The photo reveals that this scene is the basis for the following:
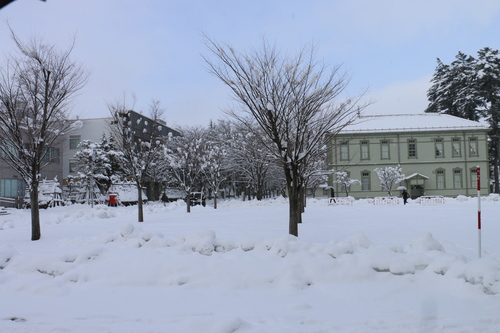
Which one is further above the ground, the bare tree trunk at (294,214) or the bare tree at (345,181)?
the bare tree at (345,181)

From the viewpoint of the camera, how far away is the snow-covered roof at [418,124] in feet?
152

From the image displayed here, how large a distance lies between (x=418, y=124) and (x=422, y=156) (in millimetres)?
3952

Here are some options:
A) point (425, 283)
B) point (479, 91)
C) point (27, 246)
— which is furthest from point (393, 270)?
point (479, 91)

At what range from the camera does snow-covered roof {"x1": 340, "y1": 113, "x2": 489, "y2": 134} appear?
46188 millimetres

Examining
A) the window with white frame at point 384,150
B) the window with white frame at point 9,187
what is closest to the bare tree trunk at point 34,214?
the window with white frame at point 9,187

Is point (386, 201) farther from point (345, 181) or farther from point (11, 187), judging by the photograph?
point (11, 187)

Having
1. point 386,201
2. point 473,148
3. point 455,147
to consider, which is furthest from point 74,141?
point 473,148

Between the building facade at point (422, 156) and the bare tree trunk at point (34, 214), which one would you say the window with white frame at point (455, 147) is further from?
the bare tree trunk at point (34, 214)

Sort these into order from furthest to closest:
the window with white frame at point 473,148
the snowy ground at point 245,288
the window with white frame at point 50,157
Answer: the window with white frame at point 473,148 → the window with white frame at point 50,157 → the snowy ground at point 245,288

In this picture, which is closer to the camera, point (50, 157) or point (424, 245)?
point (424, 245)

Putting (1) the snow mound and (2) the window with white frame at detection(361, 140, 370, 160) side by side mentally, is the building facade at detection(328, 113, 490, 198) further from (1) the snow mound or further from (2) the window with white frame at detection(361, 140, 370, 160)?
(1) the snow mound

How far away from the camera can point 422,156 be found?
153 feet

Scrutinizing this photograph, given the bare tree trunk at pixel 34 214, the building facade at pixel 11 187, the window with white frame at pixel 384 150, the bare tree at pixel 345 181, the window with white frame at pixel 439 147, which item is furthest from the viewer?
the window with white frame at pixel 384 150

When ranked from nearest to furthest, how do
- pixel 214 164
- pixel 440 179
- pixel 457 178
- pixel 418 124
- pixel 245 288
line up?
pixel 245 288
pixel 214 164
pixel 457 178
pixel 440 179
pixel 418 124
